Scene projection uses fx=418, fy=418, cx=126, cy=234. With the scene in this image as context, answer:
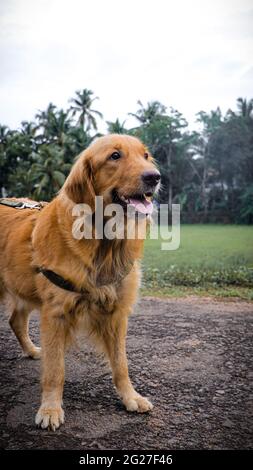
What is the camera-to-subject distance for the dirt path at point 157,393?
2.86 metres

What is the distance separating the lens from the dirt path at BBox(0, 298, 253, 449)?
286cm

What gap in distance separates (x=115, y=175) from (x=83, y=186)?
0.90ft

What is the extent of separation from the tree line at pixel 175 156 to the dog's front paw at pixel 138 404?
33281 mm

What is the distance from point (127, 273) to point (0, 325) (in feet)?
9.93

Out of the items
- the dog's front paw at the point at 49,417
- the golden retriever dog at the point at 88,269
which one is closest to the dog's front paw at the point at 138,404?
the golden retriever dog at the point at 88,269

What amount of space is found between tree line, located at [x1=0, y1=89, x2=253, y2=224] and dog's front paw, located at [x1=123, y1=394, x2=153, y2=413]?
33281 millimetres

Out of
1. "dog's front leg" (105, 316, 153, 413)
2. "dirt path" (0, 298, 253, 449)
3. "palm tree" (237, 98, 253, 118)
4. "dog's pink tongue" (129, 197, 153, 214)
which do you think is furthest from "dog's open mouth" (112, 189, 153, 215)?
"palm tree" (237, 98, 253, 118)

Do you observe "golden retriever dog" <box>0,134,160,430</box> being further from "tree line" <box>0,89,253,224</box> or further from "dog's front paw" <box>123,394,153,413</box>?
"tree line" <box>0,89,253,224</box>

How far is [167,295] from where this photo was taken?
304 inches

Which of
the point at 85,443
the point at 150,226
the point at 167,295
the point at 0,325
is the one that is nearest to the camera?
the point at 85,443

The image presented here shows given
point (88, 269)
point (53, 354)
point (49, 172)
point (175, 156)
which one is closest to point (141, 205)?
point (88, 269)

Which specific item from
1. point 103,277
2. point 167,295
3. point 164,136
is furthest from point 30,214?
point 164,136

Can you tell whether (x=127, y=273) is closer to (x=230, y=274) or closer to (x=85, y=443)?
(x=85, y=443)

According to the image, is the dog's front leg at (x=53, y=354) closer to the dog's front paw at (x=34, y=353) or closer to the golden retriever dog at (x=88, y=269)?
the golden retriever dog at (x=88, y=269)
